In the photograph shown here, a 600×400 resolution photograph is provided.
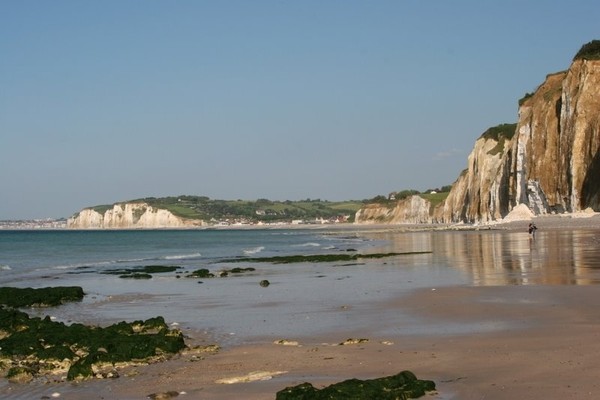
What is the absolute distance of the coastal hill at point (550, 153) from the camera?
58.2 metres

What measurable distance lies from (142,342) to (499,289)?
9.33 meters

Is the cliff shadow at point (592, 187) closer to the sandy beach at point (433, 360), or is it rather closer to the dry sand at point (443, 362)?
the sandy beach at point (433, 360)

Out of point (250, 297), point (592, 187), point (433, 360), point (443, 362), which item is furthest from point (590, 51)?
point (443, 362)

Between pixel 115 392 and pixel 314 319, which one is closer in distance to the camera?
pixel 115 392

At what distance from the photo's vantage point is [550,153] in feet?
216

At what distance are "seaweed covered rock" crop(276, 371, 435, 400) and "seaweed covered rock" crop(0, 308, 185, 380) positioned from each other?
328 cm

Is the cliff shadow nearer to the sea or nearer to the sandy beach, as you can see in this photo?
the sea

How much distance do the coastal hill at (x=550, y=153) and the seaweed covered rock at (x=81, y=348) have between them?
51.1 meters

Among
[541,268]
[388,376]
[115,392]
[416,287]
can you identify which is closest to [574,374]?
[388,376]

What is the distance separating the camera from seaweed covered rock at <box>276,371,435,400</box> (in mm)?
7117

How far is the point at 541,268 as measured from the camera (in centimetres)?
2170

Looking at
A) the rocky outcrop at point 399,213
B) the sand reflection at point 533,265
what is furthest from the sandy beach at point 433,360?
the rocky outcrop at point 399,213

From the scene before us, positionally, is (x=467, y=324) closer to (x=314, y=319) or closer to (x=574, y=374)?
(x=314, y=319)

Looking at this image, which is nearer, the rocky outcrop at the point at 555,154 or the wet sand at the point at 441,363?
the wet sand at the point at 441,363
